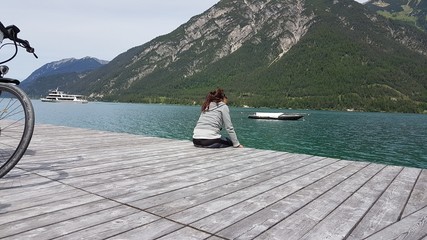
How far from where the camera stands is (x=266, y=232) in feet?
10.5

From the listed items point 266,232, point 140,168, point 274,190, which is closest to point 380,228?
point 266,232

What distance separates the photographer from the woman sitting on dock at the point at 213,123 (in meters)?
9.16

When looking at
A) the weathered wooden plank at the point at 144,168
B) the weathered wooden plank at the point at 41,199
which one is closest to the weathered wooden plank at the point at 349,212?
the weathered wooden plank at the point at 144,168

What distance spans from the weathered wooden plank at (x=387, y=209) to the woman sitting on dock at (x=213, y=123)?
4609mm

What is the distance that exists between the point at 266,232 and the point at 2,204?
10.1 ft

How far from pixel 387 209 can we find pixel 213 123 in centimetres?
566

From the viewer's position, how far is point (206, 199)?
4246mm

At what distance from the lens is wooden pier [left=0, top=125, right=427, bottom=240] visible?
3203 millimetres

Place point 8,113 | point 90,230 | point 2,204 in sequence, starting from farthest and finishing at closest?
point 8,113 → point 2,204 → point 90,230

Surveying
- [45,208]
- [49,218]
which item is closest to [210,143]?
[45,208]

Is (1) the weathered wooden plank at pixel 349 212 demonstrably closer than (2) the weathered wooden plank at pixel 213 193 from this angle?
Yes

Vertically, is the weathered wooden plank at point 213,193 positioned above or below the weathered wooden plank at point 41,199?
below

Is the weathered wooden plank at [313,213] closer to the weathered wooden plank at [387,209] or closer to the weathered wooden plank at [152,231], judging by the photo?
the weathered wooden plank at [387,209]

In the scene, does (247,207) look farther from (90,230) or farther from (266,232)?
(90,230)
